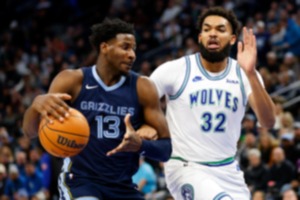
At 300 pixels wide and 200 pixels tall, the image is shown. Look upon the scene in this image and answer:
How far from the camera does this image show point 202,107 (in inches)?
303

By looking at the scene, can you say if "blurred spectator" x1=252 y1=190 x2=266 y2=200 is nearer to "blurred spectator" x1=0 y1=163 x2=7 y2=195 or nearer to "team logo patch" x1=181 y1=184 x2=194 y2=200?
"team logo patch" x1=181 y1=184 x2=194 y2=200

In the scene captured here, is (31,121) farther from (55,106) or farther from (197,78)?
(197,78)

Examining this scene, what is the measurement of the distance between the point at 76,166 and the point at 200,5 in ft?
46.2

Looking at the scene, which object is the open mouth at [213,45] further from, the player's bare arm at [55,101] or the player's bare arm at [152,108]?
the player's bare arm at [55,101]

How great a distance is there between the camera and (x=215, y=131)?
7656 mm

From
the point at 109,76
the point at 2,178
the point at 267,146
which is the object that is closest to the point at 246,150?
the point at 267,146

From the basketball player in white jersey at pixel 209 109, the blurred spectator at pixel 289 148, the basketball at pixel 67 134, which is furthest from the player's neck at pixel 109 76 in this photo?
the blurred spectator at pixel 289 148

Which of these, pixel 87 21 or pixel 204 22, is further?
pixel 87 21

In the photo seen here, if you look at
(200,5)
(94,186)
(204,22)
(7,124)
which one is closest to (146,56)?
(200,5)

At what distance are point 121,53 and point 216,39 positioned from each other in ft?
4.20

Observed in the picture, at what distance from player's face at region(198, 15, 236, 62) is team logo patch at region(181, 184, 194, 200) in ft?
4.02

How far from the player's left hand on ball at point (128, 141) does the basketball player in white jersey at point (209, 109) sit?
50.1 inches

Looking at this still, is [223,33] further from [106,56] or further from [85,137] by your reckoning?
[85,137]

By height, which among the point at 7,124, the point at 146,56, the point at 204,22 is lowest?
the point at 7,124
